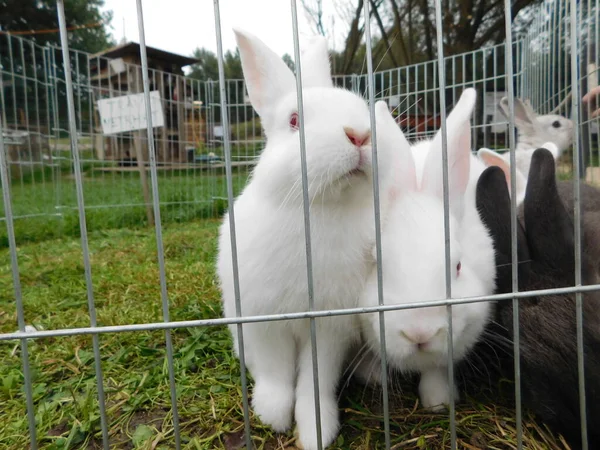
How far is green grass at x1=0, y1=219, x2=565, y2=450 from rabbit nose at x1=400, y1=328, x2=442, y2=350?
0.29m

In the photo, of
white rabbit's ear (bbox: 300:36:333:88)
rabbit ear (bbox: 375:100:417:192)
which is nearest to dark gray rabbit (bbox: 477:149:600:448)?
rabbit ear (bbox: 375:100:417:192)

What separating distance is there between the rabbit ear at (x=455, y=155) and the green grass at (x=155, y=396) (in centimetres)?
59

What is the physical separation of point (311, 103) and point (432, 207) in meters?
0.43

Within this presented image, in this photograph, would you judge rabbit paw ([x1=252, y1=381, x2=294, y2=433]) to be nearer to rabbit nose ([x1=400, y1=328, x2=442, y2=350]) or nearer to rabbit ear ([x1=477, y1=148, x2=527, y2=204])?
rabbit nose ([x1=400, y1=328, x2=442, y2=350])

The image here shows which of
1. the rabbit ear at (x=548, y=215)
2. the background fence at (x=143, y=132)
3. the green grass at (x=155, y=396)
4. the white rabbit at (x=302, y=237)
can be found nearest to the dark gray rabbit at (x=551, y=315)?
the rabbit ear at (x=548, y=215)

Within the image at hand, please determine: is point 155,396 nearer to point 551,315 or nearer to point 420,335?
point 420,335

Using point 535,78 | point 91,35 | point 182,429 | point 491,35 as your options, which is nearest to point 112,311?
point 182,429

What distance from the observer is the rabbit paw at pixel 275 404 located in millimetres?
1245

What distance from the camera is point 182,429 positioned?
48.3 inches

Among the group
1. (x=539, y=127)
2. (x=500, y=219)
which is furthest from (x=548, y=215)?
(x=539, y=127)

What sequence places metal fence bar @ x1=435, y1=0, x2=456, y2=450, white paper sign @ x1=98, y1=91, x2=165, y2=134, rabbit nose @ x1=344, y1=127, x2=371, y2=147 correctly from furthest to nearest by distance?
white paper sign @ x1=98, y1=91, x2=165, y2=134, rabbit nose @ x1=344, y1=127, x2=371, y2=147, metal fence bar @ x1=435, y1=0, x2=456, y2=450

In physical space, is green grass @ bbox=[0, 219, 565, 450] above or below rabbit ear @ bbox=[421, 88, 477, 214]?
below

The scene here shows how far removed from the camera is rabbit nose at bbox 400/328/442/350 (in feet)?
3.45

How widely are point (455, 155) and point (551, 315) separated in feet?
1.57
